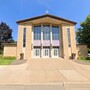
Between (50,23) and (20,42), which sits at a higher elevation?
(50,23)

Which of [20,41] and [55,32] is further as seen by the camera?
[55,32]

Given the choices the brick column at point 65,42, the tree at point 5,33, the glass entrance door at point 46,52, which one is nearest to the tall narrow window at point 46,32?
the glass entrance door at point 46,52

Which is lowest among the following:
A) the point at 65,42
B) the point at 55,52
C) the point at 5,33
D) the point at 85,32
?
the point at 55,52

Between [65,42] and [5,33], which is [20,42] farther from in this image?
[5,33]

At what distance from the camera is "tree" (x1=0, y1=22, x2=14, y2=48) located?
6759 centimetres

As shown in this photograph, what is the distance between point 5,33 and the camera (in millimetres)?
68312

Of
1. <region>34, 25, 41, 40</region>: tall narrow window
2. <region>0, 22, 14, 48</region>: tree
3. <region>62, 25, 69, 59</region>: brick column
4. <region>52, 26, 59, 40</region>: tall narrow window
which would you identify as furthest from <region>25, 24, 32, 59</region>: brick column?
<region>0, 22, 14, 48</region>: tree

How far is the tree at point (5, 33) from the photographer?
2661 inches

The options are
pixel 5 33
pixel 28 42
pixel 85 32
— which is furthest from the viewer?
pixel 5 33

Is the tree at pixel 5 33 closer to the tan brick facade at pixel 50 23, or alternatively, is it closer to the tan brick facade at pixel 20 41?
the tan brick facade at pixel 20 41

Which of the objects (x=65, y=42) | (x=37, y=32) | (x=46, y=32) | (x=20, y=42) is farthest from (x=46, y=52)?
(x=20, y=42)

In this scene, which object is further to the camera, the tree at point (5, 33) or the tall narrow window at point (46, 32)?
the tree at point (5, 33)

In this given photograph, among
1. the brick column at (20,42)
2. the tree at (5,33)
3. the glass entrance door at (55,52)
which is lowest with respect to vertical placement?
the glass entrance door at (55,52)

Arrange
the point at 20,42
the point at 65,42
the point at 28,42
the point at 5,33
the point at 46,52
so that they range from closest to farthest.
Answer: the point at 20,42 → the point at 28,42 → the point at 65,42 → the point at 46,52 → the point at 5,33
